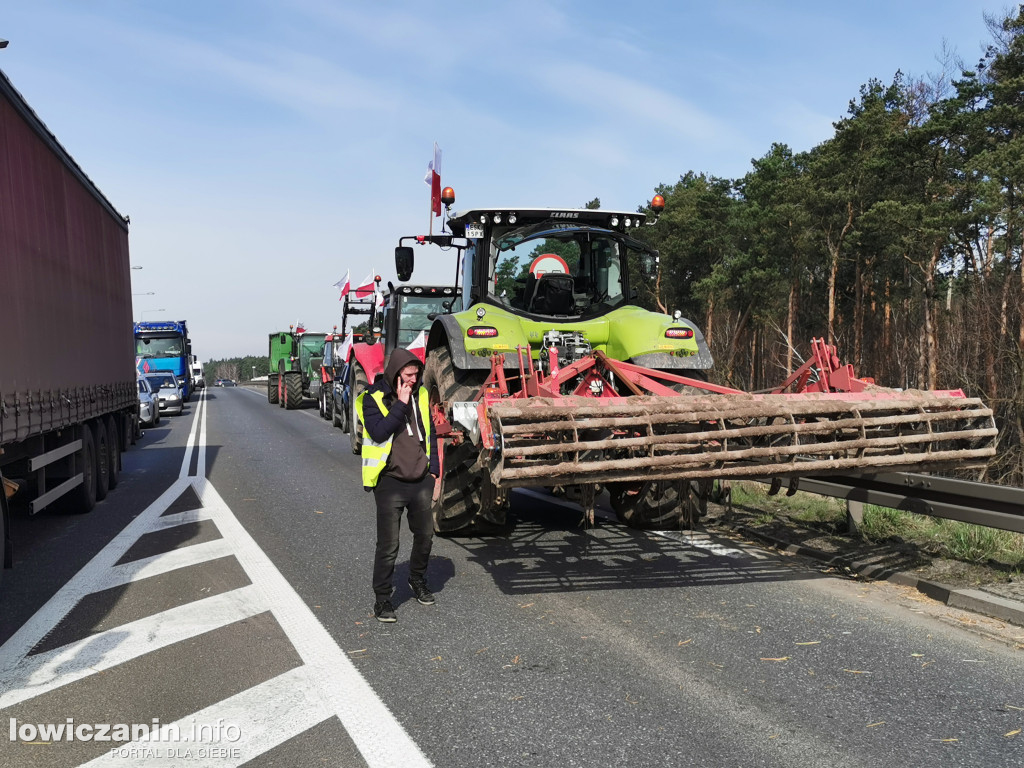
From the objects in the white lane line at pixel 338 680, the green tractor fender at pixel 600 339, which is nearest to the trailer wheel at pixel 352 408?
the green tractor fender at pixel 600 339

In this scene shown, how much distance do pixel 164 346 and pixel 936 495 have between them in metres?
32.6

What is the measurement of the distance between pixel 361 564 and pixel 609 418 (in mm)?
2976

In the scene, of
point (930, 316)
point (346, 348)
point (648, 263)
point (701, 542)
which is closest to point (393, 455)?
point (701, 542)

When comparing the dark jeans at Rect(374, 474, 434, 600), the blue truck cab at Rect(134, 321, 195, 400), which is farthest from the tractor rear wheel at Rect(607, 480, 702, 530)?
the blue truck cab at Rect(134, 321, 195, 400)

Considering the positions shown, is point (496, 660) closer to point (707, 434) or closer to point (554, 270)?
point (707, 434)

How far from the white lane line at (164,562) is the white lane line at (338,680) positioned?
43 cm

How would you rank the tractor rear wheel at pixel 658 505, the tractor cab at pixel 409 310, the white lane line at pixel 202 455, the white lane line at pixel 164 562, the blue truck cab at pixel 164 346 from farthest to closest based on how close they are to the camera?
1. the blue truck cab at pixel 164 346
2. the tractor cab at pixel 409 310
3. the white lane line at pixel 202 455
4. the tractor rear wheel at pixel 658 505
5. the white lane line at pixel 164 562

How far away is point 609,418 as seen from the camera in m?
5.33

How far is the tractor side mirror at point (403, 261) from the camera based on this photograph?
8.76 m

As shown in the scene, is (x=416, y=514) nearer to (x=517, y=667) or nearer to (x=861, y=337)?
(x=517, y=667)

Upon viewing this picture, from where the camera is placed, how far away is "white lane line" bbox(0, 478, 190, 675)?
16.6 ft

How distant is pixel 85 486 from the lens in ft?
32.0

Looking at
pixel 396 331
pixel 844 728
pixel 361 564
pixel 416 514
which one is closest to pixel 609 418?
pixel 416 514

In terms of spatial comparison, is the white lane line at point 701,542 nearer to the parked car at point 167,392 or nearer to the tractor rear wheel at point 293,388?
the parked car at point 167,392
